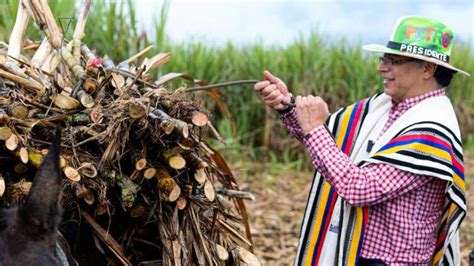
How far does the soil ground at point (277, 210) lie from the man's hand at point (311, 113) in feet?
8.00

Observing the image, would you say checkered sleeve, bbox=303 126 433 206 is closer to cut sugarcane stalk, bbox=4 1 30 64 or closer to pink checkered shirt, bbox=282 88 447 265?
pink checkered shirt, bbox=282 88 447 265

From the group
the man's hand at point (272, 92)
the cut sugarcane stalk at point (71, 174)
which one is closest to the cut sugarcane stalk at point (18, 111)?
the cut sugarcane stalk at point (71, 174)

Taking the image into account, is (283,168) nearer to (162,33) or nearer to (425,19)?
(162,33)

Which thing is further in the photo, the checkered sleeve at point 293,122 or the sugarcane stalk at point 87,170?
the checkered sleeve at point 293,122

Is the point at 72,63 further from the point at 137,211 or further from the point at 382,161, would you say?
the point at 382,161

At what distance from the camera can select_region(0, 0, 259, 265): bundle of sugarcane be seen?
127 inches

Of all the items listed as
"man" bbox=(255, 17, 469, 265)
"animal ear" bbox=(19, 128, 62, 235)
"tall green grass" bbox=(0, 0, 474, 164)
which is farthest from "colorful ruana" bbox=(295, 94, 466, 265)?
"tall green grass" bbox=(0, 0, 474, 164)

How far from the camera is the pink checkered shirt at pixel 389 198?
3492 millimetres

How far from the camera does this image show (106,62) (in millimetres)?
3998

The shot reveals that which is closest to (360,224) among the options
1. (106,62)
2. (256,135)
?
(106,62)

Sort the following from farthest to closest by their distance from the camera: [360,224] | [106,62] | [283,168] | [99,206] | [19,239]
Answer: [283,168], [106,62], [360,224], [99,206], [19,239]

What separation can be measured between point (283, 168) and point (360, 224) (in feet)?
19.9

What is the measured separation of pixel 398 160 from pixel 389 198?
0.18 metres

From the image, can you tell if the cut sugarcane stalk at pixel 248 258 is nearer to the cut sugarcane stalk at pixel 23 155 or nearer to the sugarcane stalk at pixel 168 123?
the sugarcane stalk at pixel 168 123
